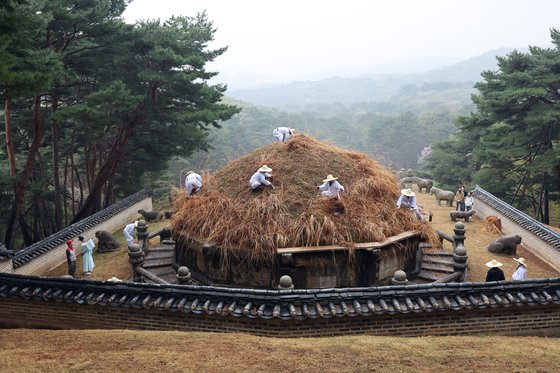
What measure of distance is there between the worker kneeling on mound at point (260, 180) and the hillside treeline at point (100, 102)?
7.02 m

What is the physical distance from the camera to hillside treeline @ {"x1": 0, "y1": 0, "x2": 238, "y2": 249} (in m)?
15.2

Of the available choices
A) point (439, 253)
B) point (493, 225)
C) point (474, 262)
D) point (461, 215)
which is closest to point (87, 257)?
point (439, 253)

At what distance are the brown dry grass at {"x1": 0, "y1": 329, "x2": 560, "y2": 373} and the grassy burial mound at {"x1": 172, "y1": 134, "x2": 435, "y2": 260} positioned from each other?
297 cm

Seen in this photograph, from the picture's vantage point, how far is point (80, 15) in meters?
15.4

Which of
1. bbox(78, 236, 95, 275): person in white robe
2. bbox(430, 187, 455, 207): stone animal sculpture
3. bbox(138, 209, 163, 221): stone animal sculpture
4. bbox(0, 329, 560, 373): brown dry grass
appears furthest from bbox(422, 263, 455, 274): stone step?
bbox(138, 209, 163, 221): stone animal sculpture

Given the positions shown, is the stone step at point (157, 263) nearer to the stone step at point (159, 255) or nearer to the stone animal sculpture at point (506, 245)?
the stone step at point (159, 255)

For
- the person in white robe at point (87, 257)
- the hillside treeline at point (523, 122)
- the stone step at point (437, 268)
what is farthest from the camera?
the hillside treeline at point (523, 122)

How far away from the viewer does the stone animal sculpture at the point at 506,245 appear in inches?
586

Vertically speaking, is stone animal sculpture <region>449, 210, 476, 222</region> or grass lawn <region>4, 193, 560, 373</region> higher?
grass lawn <region>4, 193, 560, 373</region>

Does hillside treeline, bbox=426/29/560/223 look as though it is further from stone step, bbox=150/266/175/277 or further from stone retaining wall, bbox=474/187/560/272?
stone step, bbox=150/266/175/277

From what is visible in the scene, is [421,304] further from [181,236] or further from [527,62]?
[527,62]

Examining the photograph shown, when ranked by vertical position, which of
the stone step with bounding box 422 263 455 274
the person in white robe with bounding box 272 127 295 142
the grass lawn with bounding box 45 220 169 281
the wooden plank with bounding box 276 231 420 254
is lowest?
the grass lawn with bounding box 45 220 169 281

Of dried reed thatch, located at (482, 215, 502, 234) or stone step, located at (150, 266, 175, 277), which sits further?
dried reed thatch, located at (482, 215, 502, 234)

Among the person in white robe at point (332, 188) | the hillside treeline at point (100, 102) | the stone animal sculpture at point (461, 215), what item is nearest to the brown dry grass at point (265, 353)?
the person in white robe at point (332, 188)
